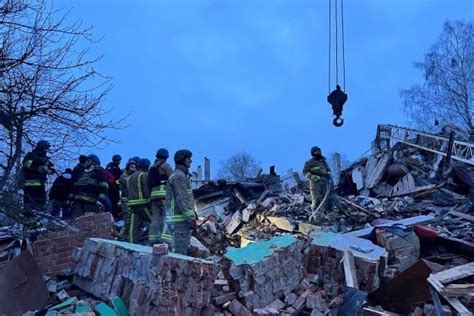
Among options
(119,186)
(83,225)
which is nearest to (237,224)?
(119,186)

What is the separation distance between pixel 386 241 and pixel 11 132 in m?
5.02

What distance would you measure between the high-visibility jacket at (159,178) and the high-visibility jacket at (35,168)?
1.42 m

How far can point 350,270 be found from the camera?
6.05 meters

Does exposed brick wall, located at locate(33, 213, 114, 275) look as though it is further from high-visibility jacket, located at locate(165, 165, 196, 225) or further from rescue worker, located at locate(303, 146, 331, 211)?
rescue worker, located at locate(303, 146, 331, 211)

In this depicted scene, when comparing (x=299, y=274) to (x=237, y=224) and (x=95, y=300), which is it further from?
(x=237, y=224)

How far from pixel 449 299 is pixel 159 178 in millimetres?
4018

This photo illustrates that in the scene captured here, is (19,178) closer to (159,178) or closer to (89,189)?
(89,189)

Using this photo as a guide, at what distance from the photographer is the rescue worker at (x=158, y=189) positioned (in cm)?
716

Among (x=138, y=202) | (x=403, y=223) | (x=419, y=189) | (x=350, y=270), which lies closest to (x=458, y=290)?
(x=350, y=270)

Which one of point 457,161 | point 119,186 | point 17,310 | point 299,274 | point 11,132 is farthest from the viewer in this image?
point 457,161

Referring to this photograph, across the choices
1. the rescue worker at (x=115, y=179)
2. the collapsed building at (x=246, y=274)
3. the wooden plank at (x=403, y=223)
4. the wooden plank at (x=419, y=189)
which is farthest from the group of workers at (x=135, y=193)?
the wooden plank at (x=419, y=189)

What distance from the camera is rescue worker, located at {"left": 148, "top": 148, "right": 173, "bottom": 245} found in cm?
716

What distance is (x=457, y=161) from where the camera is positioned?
14.9m

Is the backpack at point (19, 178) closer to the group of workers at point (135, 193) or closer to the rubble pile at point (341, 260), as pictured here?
the group of workers at point (135, 193)
